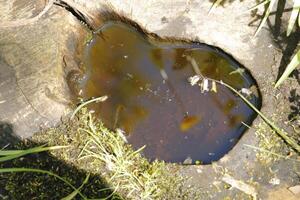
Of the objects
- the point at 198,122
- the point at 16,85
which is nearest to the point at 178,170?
the point at 198,122

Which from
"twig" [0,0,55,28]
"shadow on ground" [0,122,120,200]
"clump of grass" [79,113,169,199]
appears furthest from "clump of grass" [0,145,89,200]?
"twig" [0,0,55,28]

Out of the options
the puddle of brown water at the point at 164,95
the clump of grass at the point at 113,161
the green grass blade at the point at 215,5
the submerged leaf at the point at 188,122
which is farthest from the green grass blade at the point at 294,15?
the clump of grass at the point at 113,161

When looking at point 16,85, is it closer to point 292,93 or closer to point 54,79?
point 54,79

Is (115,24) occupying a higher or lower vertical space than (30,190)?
higher

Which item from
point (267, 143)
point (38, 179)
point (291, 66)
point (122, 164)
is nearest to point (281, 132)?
point (267, 143)

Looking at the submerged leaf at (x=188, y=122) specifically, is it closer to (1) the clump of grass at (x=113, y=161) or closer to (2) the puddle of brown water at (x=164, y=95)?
(2) the puddle of brown water at (x=164, y=95)

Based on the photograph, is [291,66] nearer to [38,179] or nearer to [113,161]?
[113,161]

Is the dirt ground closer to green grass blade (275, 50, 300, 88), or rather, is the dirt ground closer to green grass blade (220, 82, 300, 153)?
green grass blade (220, 82, 300, 153)
